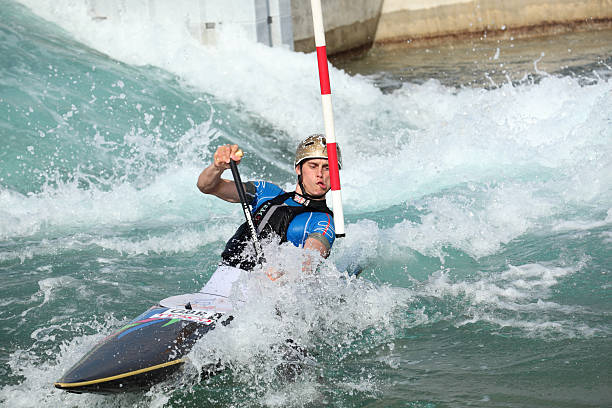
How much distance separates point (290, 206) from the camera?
421 centimetres

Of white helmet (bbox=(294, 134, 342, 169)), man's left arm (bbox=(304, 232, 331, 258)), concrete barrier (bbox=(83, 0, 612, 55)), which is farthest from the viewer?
concrete barrier (bbox=(83, 0, 612, 55))

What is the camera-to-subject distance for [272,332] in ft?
12.4

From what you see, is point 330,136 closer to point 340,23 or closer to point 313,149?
point 313,149

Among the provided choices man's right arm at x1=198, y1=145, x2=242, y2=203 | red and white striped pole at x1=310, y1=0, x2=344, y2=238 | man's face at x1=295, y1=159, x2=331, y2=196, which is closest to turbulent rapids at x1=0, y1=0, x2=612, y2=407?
red and white striped pole at x1=310, y1=0, x2=344, y2=238

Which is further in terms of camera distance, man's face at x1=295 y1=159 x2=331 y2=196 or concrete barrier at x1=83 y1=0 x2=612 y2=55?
concrete barrier at x1=83 y1=0 x2=612 y2=55

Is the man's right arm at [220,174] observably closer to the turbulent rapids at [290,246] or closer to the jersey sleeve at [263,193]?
the jersey sleeve at [263,193]

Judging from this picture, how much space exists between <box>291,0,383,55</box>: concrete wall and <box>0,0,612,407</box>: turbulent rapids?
1967 millimetres

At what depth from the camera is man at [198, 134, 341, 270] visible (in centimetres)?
406

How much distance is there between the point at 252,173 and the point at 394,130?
2975mm

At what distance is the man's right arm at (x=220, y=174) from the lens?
4023 mm

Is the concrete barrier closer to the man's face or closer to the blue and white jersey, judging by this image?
the man's face

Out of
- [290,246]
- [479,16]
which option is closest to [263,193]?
[290,246]

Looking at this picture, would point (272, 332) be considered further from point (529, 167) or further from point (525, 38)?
point (525, 38)

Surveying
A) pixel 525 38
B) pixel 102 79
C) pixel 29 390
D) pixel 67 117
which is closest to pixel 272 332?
pixel 29 390
